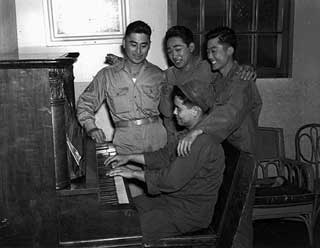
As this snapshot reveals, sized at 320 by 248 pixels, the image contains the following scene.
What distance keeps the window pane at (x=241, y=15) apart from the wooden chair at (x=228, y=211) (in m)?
2.38

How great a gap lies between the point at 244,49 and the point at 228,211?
9.01 ft

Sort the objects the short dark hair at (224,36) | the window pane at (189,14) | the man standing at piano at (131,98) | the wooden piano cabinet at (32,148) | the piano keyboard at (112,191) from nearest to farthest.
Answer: the wooden piano cabinet at (32,148)
the piano keyboard at (112,191)
the short dark hair at (224,36)
the man standing at piano at (131,98)
the window pane at (189,14)

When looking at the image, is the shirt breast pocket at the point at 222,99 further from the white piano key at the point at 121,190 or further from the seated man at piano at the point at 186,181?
the white piano key at the point at 121,190

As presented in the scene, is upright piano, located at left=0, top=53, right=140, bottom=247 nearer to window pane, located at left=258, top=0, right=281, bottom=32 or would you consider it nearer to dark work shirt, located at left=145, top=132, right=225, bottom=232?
dark work shirt, located at left=145, top=132, right=225, bottom=232

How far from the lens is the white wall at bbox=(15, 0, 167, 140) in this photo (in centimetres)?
462

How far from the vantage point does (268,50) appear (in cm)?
512

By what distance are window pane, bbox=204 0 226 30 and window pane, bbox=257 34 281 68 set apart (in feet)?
1.57

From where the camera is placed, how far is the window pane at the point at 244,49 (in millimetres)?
5031

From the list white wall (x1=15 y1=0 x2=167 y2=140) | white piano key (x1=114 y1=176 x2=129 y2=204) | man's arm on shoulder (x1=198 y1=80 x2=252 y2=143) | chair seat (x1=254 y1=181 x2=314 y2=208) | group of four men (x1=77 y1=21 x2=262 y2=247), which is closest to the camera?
white piano key (x1=114 y1=176 x2=129 y2=204)

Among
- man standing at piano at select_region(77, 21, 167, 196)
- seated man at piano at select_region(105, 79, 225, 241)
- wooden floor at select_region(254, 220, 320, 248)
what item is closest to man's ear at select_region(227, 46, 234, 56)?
man standing at piano at select_region(77, 21, 167, 196)

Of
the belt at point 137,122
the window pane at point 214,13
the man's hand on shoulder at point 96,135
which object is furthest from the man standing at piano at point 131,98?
the window pane at point 214,13

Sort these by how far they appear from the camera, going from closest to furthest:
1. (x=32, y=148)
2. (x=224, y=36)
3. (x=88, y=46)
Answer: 1. (x=32, y=148)
2. (x=224, y=36)
3. (x=88, y=46)

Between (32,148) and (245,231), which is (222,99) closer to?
(245,231)

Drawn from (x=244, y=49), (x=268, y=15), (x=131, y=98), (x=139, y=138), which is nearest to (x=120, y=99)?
(x=131, y=98)
